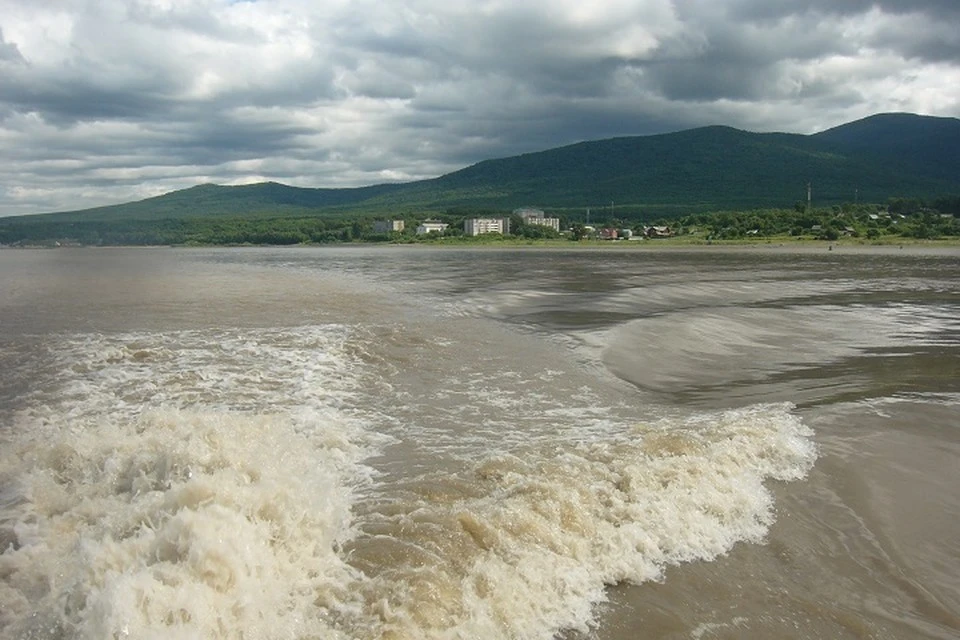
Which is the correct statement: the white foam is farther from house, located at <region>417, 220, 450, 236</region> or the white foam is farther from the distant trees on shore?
house, located at <region>417, 220, 450, 236</region>

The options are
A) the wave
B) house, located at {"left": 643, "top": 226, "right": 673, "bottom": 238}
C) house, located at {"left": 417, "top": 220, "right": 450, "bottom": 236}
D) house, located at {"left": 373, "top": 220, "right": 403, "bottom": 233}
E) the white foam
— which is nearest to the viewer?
the white foam

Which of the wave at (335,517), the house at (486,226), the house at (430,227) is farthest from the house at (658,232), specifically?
the wave at (335,517)

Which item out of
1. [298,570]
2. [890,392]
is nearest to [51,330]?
[298,570]

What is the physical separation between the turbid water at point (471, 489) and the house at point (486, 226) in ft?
477

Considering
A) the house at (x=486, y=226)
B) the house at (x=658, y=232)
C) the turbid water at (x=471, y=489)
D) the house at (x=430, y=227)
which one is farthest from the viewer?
the house at (x=430, y=227)

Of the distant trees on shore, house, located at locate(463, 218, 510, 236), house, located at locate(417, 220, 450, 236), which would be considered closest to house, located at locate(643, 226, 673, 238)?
the distant trees on shore

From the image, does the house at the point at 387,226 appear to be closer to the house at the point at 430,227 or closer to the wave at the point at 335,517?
the house at the point at 430,227

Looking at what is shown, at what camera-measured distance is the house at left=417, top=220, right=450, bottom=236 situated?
162750 mm

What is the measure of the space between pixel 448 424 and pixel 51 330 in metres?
13.8

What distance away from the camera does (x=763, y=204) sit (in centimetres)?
19975

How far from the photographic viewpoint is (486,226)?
166750 millimetres

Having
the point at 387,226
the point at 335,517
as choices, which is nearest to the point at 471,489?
the point at 335,517

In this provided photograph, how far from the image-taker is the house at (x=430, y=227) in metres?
163

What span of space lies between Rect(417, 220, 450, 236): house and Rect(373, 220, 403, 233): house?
4.93 meters
